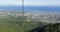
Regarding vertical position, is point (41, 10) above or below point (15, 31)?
above

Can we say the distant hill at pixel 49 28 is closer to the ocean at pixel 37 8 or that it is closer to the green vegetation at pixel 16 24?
the green vegetation at pixel 16 24

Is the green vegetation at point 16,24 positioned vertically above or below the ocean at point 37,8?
below

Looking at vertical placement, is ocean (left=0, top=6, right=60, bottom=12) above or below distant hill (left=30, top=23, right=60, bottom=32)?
above

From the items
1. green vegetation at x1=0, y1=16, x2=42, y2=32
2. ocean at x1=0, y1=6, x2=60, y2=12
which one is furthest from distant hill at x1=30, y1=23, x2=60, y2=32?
ocean at x1=0, y1=6, x2=60, y2=12

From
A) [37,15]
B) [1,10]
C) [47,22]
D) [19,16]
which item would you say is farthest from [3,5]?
[47,22]

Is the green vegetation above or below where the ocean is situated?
below

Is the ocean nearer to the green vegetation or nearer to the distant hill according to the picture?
the green vegetation

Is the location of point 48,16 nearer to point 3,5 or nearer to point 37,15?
point 37,15

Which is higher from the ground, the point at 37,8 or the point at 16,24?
the point at 37,8

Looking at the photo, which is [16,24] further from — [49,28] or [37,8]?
[49,28]

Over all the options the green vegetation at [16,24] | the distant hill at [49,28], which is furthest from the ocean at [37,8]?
the distant hill at [49,28]

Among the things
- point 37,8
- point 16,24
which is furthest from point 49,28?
point 16,24
